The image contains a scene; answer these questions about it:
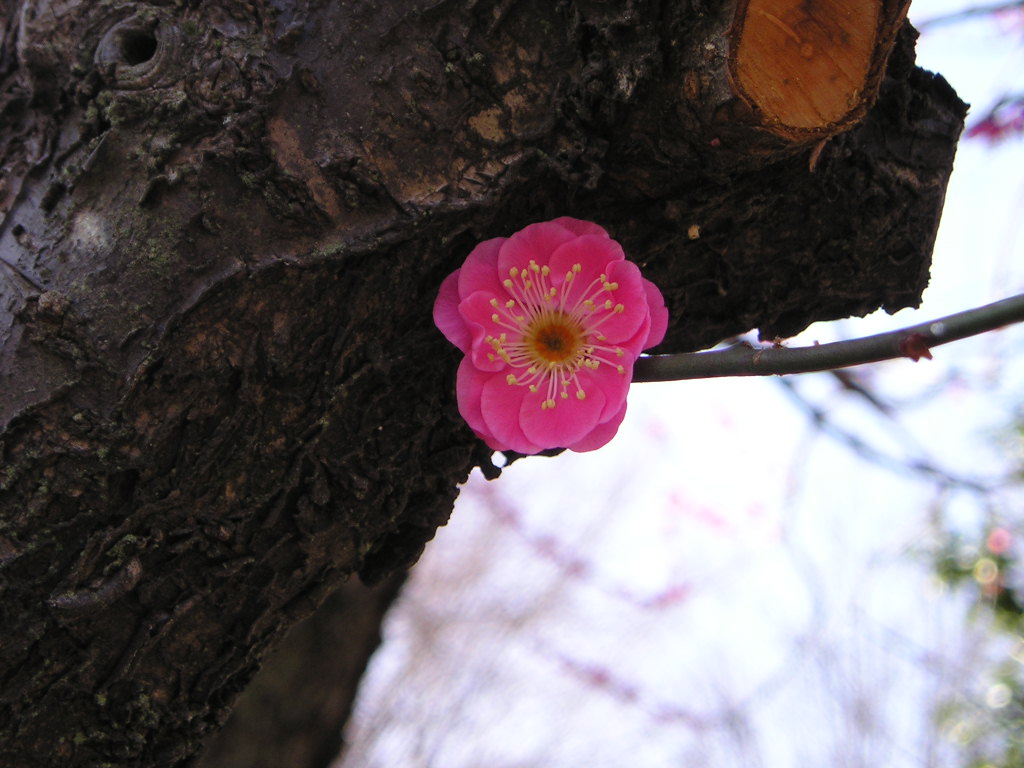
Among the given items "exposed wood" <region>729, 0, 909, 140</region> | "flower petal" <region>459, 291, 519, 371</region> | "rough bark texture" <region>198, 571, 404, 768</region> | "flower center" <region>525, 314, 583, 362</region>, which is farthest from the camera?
"rough bark texture" <region>198, 571, 404, 768</region>

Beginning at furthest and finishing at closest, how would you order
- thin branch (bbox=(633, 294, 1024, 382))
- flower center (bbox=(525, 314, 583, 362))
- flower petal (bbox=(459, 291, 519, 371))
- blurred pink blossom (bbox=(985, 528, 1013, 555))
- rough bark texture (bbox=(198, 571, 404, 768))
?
blurred pink blossom (bbox=(985, 528, 1013, 555))
rough bark texture (bbox=(198, 571, 404, 768))
flower center (bbox=(525, 314, 583, 362))
flower petal (bbox=(459, 291, 519, 371))
thin branch (bbox=(633, 294, 1024, 382))

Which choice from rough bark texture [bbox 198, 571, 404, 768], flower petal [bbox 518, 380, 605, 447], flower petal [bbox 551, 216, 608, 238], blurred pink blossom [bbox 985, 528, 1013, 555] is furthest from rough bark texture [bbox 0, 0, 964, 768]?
blurred pink blossom [bbox 985, 528, 1013, 555]

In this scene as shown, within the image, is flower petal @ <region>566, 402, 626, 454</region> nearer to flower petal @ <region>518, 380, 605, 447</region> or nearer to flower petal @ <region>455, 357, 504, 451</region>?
flower petal @ <region>518, 380, 605, 447</region>

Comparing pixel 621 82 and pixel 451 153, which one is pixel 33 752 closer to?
pixel 451 153

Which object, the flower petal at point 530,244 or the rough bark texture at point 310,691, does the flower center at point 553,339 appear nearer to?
the flower petal at point 530,244

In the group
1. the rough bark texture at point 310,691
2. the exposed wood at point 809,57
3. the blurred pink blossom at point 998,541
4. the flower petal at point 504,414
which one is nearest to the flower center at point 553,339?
the flower petal at point 504,414

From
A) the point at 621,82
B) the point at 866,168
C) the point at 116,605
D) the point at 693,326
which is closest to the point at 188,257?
the point at 116,605
